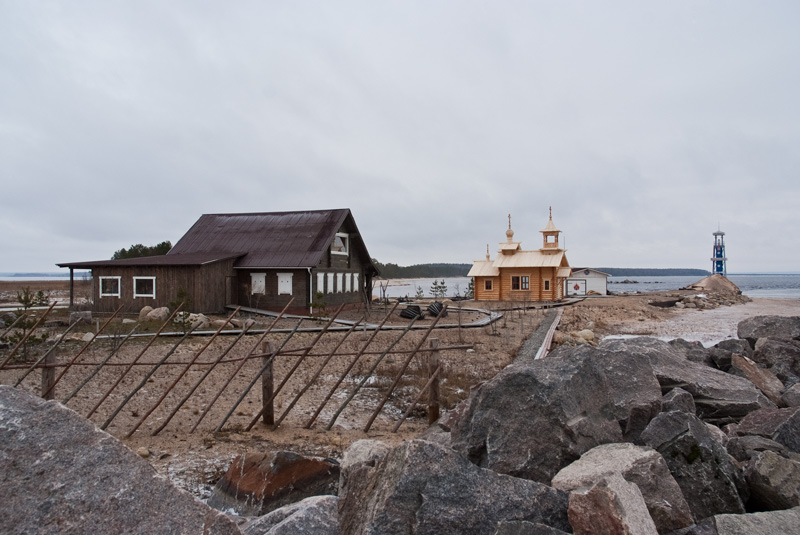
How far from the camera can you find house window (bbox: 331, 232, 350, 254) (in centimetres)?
2820

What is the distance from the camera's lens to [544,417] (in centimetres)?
453

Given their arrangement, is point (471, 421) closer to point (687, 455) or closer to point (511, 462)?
point (511, 462)

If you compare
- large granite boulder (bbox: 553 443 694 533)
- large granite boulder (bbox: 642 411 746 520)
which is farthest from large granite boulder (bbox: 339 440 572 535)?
large granite boulder (bbox: 642 411 746 520)

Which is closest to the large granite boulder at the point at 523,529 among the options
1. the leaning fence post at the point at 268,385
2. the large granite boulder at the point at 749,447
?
the large granite boulder at the point at 749,447

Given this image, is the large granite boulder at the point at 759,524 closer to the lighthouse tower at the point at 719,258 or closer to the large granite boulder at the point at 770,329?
the large granite boulder at the point at 770,329

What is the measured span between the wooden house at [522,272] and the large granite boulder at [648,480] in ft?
115

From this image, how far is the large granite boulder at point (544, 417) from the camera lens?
4.40 m

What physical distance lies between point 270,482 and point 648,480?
124 inches

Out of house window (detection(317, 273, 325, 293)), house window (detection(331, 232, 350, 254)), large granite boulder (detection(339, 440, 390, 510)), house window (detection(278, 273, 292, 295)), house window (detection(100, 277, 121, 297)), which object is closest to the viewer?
large granite boulder (detection(339, 440, 390, 510))

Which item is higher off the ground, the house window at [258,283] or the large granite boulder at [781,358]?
the house window at [258,283]

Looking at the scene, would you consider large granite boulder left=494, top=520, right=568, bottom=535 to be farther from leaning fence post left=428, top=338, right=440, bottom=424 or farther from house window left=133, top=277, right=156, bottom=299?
house window left=133, top=277, right=156, bottom=299

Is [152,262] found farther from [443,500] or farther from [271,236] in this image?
[443,500]

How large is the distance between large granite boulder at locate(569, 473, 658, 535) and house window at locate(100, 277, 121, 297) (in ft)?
84.2

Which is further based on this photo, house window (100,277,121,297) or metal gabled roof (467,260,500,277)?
metal gabled roof (467,260,500,277)
